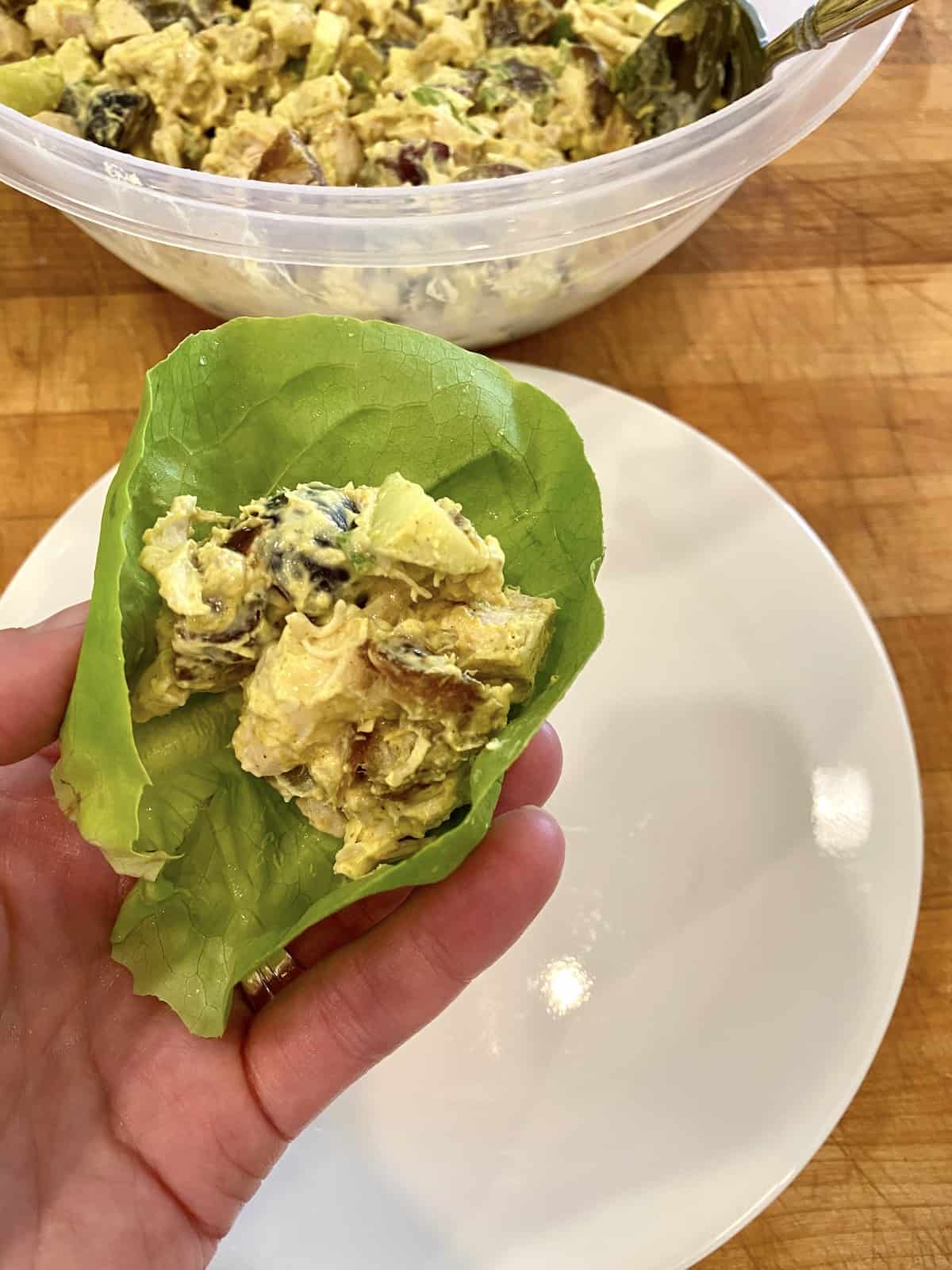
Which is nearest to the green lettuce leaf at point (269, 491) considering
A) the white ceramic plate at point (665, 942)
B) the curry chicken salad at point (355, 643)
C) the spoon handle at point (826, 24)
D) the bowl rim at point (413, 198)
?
the curry chicken salad at point (355, 643)

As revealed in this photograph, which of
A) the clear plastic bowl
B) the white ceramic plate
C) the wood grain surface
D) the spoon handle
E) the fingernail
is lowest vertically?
the white ceramic plate

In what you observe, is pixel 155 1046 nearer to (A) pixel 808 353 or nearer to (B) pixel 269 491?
(B) pixel 269 491

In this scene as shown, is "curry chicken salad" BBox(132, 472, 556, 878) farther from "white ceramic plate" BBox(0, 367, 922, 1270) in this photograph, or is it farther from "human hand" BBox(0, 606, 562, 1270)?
"white ceramic plate" BBox(0, 367, 922, 1270)

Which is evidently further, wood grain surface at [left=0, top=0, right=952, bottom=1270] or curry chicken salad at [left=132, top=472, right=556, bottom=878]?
wood grain surface at [left=0, top=0, right=952, bottom=1270]

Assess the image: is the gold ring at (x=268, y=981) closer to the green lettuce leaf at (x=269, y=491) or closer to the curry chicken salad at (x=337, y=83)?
the green lettuce leaf at (x=269, y=491)

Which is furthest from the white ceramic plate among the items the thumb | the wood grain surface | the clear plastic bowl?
the thumb

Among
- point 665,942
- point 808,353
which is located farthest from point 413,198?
point 665,942

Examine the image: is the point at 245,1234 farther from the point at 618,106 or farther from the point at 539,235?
the point at 618,106
